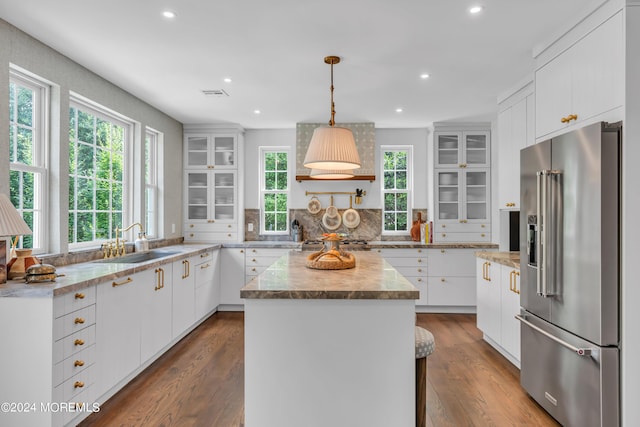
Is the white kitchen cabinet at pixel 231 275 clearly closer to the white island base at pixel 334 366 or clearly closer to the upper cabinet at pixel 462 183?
the upper cabinet at pixel 462 183

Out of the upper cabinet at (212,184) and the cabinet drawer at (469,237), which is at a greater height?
the upper cabinet at (212,184)

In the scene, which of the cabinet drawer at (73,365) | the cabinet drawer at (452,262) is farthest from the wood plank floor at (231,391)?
the cabinet drawer at (452,262)

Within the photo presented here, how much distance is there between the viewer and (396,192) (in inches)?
237

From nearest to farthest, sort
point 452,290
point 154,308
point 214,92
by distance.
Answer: point 154,308 → point 214,92 → point 452,290

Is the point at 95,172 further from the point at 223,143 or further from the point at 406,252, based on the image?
the point at 406,252

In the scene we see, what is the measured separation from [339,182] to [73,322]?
163 inches

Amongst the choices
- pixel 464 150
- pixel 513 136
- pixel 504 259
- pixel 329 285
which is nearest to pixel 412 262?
pixel 464 150

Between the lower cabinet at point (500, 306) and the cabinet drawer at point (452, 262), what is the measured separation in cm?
112

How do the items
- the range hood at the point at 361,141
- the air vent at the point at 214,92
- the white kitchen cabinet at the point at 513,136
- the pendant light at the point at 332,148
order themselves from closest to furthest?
the pendant light at the point at 332,148 → the white kitchen cabinet at the point at 513,136 → the air vent at the point at 214,92 → the range hood at the point at 361,141

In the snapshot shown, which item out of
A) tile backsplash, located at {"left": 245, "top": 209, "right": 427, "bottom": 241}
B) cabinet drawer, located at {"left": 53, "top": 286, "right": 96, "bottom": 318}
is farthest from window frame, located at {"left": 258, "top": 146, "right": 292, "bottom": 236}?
cabinet drawer, located at {"left": 53, "top": 286, "right": 96, "bottom": 318}

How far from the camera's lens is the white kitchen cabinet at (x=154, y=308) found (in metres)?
3.24

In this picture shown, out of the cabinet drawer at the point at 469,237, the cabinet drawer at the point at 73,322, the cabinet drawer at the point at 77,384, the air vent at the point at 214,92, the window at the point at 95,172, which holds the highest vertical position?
the air vent at the point at 214,92

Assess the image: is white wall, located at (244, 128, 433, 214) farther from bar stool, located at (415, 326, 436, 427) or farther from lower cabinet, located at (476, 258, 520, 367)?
bar stool, located at (415, 326, 436, 427)

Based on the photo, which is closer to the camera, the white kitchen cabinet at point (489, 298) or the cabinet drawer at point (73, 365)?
the cabinet drawer at point (73, 365)
